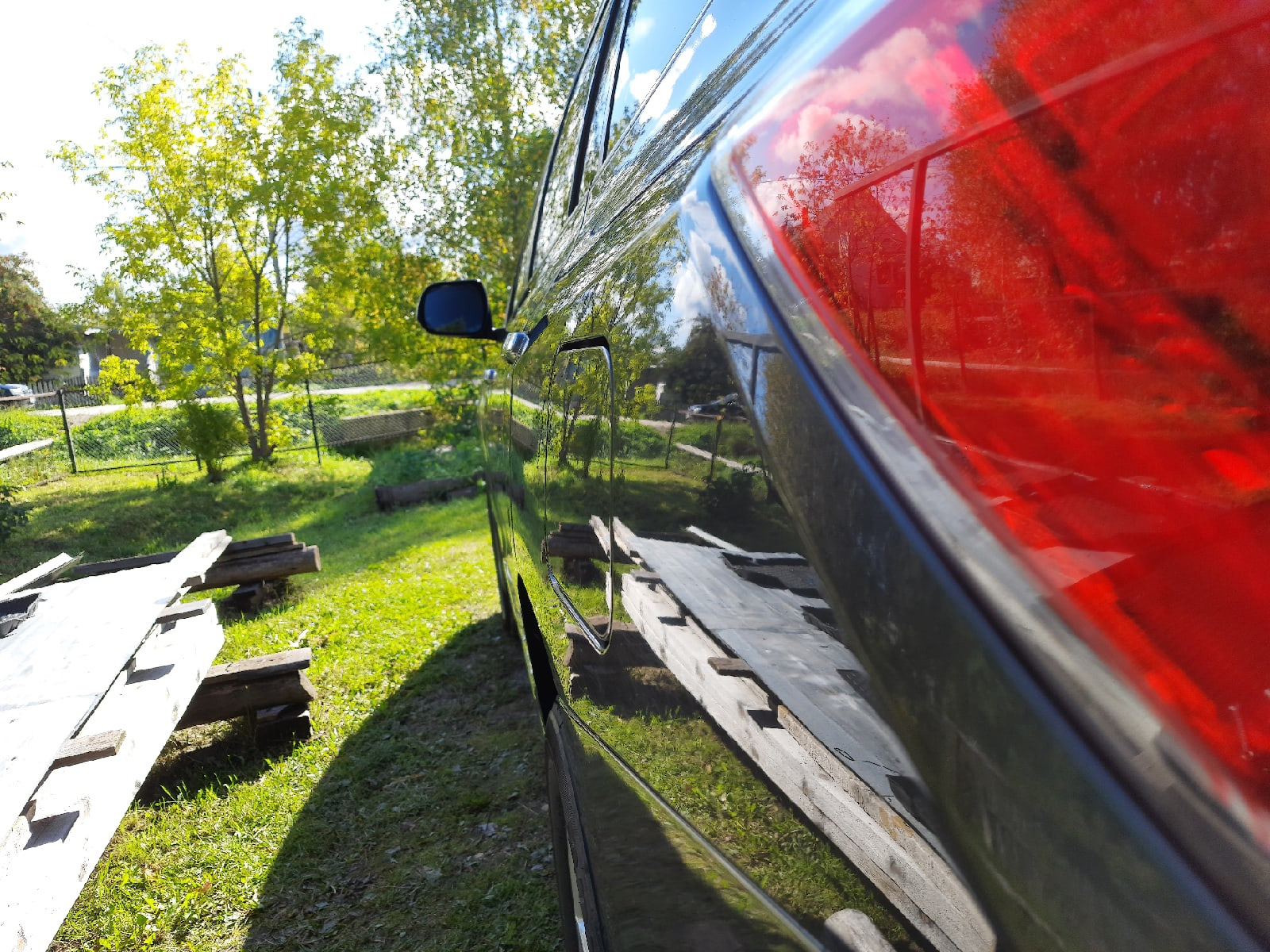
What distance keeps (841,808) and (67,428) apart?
14.2 metres

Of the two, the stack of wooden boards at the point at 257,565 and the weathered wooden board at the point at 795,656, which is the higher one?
the weathered wooden board at the point at 795,656

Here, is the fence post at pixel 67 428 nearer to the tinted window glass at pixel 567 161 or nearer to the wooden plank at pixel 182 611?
the wooden plank at pixel 182 611

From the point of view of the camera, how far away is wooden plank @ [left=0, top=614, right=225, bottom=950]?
1.79 metres

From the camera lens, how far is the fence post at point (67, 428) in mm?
12312

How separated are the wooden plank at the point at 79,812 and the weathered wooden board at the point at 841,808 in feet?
5.25

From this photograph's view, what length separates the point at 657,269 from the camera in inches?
41.4

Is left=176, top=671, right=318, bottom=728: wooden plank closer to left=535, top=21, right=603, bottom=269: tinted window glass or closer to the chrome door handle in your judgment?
the chrome door handle

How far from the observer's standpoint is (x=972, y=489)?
1.97 feet

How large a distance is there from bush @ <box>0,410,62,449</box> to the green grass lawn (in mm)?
7705

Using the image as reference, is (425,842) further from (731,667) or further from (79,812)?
(731,667)

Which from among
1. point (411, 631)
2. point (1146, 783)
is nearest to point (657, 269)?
point (1146, 783)

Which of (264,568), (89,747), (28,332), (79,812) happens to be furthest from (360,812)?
(28,332)

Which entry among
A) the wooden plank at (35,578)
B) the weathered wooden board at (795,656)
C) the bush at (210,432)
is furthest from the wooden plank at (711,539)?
the bush at (210,432)

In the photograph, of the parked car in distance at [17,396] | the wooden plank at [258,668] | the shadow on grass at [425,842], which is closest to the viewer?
the shadow on grass at [425,842]
